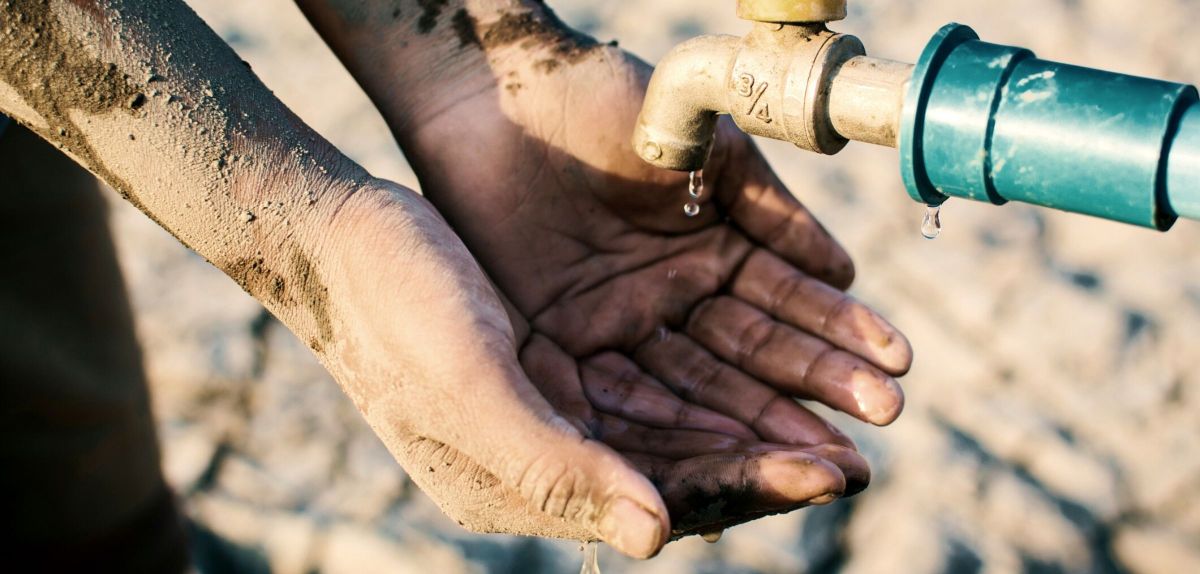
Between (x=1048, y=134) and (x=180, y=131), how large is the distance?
1068 millimetres

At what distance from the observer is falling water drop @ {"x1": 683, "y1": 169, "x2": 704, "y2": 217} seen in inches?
74.6

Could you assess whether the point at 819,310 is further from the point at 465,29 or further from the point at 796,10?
the point at 465,29

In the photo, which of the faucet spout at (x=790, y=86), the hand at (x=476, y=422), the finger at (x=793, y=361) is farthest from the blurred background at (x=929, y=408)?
the faucet spout at (x=790, y=86)

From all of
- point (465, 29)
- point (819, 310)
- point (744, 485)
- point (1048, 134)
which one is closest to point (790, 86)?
point (1048, 134)

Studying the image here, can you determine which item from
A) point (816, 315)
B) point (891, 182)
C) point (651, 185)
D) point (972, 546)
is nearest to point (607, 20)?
point (891, 182)

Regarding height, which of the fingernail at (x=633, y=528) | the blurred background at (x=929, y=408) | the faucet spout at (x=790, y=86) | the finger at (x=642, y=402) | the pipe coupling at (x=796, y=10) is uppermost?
the pipe coupling at (x=796, y=10)

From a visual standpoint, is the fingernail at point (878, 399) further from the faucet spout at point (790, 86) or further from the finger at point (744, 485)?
the faucet spout at point (790, 86)

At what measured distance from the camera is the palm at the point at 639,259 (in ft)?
5.88

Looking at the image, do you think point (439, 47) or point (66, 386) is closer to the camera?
point (66, 386)

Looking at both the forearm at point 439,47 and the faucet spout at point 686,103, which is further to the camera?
the forearm at point 439,47

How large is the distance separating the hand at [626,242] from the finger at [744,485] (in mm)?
340

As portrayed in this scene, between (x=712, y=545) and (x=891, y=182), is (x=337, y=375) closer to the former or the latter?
(x=712, y=545)

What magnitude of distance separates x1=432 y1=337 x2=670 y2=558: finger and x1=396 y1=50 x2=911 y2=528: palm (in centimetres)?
39

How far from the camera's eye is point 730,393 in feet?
5.84
